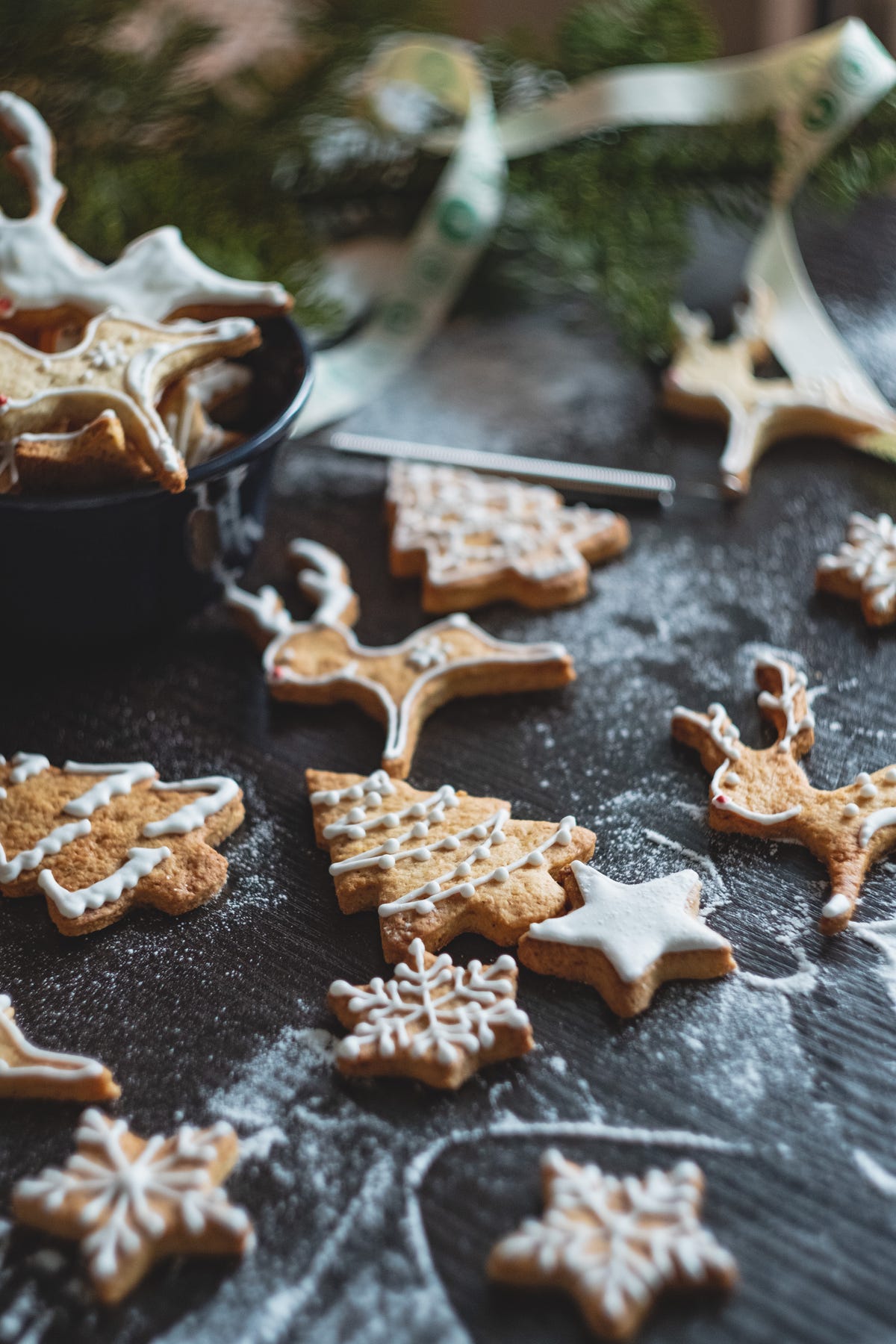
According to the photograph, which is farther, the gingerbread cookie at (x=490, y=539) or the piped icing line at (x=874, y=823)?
the gingerbread cookie at (x=490, y=539)

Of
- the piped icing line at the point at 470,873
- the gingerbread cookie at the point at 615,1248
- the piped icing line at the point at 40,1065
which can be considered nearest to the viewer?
the gingerbread cookie at the point at 615,1248

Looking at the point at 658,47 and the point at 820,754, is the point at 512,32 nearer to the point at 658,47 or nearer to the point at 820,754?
the point at 658,47

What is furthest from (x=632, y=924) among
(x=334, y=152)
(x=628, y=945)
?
(x=334, y=152)

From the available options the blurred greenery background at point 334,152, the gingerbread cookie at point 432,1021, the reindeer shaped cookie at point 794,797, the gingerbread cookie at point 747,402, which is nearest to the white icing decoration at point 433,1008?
the gingerbread cookie at point 432,1021

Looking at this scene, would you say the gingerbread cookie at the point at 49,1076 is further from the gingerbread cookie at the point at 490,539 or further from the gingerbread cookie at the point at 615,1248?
the gingerbread cookie at the point at 490,539

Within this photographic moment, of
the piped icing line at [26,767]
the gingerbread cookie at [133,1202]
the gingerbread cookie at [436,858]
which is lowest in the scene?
the piped icing line at [26,767]

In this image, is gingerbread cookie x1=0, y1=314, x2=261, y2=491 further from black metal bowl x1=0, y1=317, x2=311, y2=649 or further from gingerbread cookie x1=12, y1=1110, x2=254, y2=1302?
gingerbread cookie x1=12, y1=1110, x2=254, y2=1302

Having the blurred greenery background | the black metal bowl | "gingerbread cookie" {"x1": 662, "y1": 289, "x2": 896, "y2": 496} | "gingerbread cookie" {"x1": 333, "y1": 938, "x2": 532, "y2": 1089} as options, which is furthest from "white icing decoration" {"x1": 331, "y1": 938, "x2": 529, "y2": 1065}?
the blurred greenery background

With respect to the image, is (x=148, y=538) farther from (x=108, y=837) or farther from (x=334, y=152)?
(x=334, y=152)
